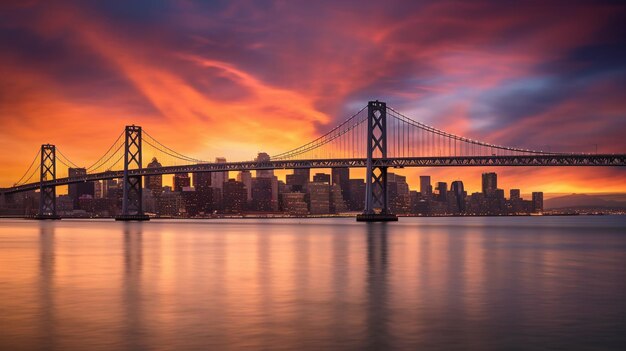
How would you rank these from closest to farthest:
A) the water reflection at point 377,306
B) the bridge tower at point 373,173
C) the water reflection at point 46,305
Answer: the water reflection at point 377,306
the water reflection at point 46,305
the bridge tower at point 373,173

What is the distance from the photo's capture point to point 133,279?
25.1 m

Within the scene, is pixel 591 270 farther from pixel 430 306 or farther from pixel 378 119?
pixel 378 119

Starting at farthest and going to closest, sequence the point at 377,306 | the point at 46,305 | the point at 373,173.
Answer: the point at 373,173 < the point at 46,305 < the point at 377,306

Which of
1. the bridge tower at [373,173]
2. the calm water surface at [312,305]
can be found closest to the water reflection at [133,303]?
the calm water surface at [312,305]

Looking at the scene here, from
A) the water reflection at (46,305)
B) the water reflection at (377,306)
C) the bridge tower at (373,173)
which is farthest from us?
the bridge tower at (373,173)

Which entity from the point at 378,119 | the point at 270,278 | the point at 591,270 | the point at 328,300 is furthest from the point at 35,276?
the point at 378,119

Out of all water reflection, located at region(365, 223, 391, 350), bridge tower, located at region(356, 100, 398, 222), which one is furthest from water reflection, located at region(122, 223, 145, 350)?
bridge tower, located at region(356, 100, 398, 222)

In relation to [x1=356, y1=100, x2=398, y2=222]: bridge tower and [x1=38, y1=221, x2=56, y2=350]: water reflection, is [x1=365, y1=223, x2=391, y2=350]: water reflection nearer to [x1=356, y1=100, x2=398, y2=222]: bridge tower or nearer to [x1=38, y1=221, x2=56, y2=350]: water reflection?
[x1=38, y1=221, x2=56, y2=350]: water reflection

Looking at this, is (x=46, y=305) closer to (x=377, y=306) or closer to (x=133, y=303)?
(x=133, y=303)

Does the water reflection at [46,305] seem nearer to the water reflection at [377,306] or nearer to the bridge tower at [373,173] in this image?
the water reflection at [377,306]

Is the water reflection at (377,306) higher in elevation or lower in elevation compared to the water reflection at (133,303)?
lower

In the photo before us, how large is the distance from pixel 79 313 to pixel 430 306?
8296 millimetres

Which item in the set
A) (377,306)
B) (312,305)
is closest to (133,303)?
(312,305)

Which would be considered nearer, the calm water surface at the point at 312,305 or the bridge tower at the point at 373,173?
the calm water surface at the point at 312,305
